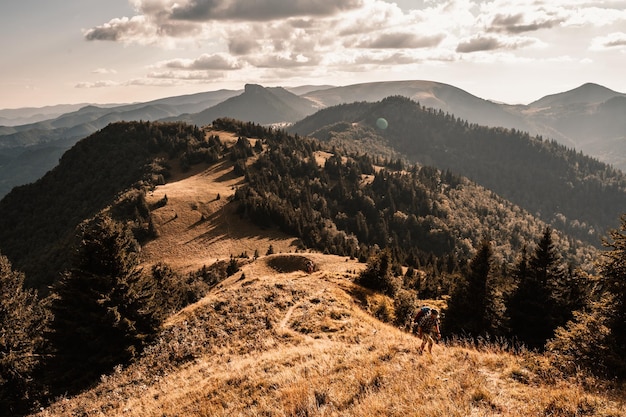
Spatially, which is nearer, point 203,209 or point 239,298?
point 239,298

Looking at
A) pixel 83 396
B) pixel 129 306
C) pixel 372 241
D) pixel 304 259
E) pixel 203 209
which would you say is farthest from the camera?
pixel 372 241

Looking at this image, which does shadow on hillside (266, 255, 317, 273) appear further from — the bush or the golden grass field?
the golden grass field

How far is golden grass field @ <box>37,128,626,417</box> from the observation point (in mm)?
10820

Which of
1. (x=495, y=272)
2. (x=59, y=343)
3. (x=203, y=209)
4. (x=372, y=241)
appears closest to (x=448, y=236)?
(x=372, y=241)

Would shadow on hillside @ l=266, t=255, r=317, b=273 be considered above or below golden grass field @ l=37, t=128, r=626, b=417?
below

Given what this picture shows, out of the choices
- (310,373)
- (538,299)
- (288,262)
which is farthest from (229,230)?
(310,373)

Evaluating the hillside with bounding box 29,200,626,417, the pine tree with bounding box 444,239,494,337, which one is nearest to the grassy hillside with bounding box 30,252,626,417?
the hillside with bounding box 29,200,626,417

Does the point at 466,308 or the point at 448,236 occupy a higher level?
the point at 466,308

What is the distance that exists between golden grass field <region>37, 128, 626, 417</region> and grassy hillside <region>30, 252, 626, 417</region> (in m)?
0.06

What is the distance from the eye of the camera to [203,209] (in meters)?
119

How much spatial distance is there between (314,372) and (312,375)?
0.82ft

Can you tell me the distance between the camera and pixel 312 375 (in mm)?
15031

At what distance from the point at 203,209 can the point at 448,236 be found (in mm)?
109774

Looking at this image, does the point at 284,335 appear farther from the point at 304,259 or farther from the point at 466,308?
the point at 304,259
